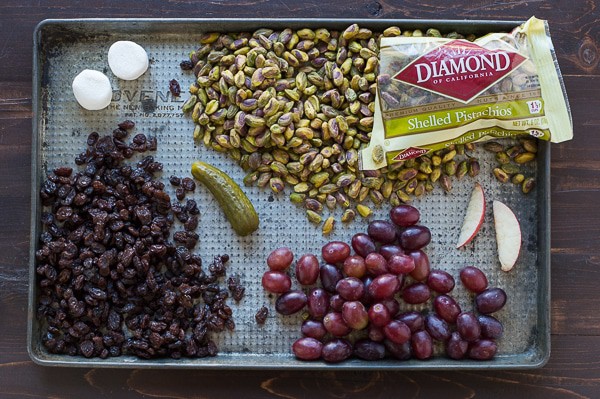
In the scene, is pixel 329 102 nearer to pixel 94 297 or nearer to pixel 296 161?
pixel 296 161

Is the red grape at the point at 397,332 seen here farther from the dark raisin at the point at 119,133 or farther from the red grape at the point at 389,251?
the dark raisin at the point at 119,133

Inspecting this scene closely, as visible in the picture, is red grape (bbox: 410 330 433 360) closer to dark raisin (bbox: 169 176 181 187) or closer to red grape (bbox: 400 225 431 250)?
red grape (bbox: 400 225 431 250)

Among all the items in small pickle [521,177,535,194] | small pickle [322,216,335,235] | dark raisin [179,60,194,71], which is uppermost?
dark raisin [179,60,194,71]

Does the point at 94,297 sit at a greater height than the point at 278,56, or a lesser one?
lesser

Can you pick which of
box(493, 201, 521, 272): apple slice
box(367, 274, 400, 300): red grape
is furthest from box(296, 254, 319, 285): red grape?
box(493, 201, 521, 272): apple slice

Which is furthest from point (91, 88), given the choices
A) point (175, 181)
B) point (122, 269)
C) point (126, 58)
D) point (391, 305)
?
point (391, 305)

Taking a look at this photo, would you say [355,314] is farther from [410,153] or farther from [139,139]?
[139,139]

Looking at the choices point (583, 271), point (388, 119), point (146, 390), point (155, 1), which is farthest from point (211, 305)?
point (583, 271)
